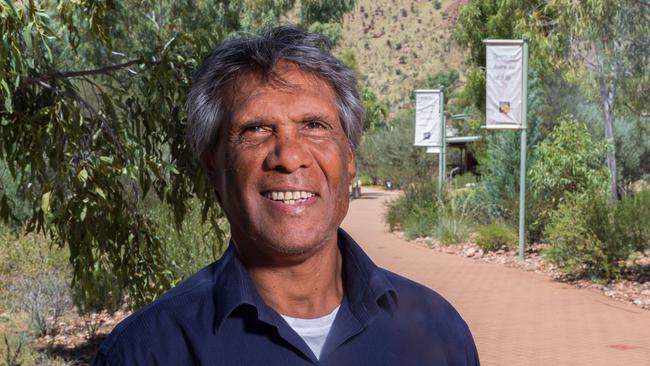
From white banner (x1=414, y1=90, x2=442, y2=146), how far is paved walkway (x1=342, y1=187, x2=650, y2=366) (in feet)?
26.0

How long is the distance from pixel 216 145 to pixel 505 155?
20.6m

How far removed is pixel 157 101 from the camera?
5469 mm

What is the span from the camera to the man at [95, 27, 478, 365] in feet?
6.23

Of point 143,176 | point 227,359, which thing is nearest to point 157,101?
point 143,176

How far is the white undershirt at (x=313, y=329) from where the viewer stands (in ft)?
Result: 6.44

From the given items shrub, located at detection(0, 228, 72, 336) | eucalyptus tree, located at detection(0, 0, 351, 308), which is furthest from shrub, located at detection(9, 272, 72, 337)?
eucalyptus tree, located at detection(0, 0, 351, 308)

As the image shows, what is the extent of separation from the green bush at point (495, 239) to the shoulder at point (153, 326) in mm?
17609

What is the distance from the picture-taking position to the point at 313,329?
200cm

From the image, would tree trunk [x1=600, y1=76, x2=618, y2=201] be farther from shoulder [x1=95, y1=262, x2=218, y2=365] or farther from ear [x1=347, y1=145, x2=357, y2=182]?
shoulder [x1=95, y1=262, x2=218, y2=365]

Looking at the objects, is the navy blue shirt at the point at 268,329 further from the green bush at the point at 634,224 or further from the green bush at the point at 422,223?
the green bush at the point at 422,223

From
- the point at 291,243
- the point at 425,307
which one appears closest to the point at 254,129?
the point at 291,243

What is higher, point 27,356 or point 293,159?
point 293,159

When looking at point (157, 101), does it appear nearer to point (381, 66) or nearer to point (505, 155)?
point (505, 155)

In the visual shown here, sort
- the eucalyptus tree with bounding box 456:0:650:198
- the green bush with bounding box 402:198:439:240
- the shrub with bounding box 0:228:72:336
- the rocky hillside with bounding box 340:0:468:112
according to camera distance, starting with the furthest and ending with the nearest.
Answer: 1. the rocky hillside with bounding box 340:0:468:112
2. the green bush with bounding box 402:198:439:240
3. the eucalyptus tree with bounding box 456:0:650:198
4. the shrub with bounding box 0:228:72:336
